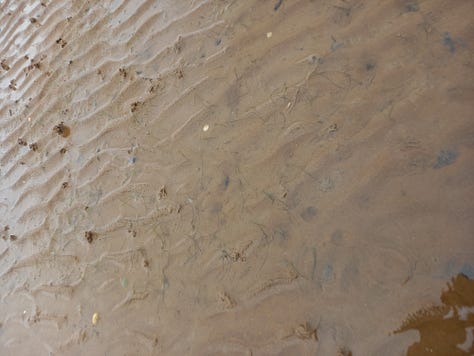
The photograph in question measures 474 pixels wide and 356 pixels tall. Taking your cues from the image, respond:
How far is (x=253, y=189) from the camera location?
2.10m

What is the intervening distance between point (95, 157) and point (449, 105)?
236 centimetres

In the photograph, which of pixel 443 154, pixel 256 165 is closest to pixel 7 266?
pixel 256 165

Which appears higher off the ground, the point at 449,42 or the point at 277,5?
the point at 277,5

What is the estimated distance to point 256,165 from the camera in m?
2.14

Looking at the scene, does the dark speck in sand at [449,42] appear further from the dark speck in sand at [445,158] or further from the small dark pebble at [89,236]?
the small dark pebble at [89,236]

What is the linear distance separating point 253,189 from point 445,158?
3.26 ft

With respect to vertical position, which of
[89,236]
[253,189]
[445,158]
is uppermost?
[89,236]

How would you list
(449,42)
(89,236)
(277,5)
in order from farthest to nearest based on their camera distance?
1. (89,236)
2. (277,5)
3. (449,42)

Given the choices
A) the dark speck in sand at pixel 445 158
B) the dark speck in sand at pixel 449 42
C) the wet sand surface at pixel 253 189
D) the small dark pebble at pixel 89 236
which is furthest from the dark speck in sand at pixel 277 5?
the small dark pebble at pixel 89 236

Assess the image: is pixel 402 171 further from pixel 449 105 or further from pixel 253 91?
pixel 253 91

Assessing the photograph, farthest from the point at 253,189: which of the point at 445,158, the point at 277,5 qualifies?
the point at 277,5

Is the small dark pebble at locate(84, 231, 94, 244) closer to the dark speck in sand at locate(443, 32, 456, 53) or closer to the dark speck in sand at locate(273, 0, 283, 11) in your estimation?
the dark speck in sand at locate(273, 0, 283, 11)

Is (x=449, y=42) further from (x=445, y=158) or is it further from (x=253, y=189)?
(x=253, y=189)

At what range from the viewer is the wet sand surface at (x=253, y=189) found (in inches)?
67.1
